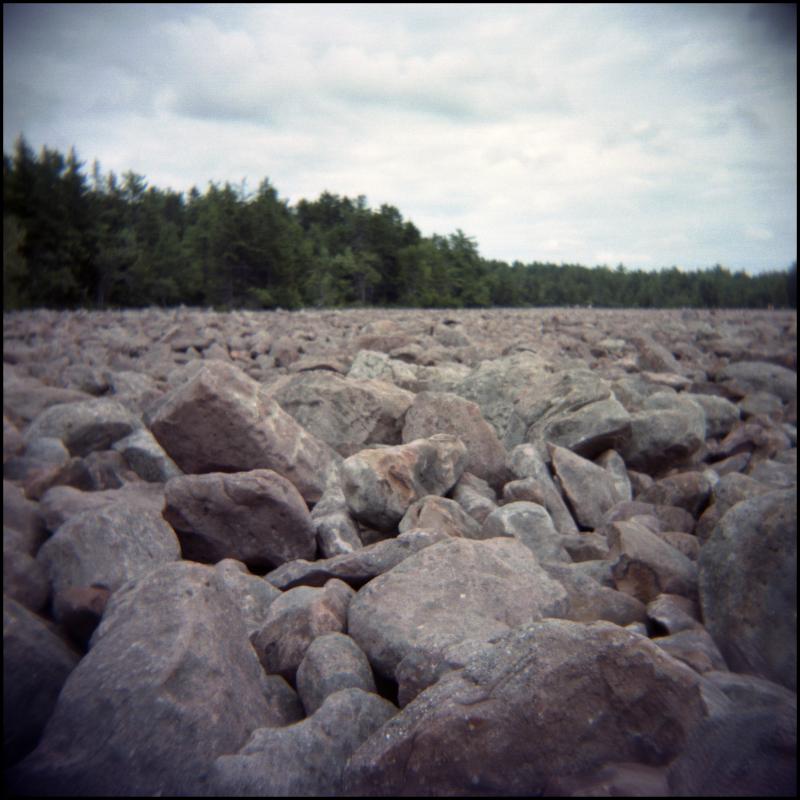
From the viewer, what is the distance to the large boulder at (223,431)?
3.61m

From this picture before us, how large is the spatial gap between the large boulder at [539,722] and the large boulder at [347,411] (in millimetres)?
3352

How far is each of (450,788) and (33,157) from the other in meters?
1.67

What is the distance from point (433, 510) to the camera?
10.9 feet

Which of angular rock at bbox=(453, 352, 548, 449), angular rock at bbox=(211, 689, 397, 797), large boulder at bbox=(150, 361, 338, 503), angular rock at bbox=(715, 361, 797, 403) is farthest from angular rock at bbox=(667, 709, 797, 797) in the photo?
angular rock at bbox=(715, 361, 797, 403)

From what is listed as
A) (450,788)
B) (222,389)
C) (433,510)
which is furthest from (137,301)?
(450,788)

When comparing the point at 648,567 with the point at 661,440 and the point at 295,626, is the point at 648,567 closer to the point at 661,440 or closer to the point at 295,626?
the point at 295,626

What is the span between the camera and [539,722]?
143cm

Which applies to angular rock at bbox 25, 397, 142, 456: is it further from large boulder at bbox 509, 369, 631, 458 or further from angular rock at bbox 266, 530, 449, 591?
large boulder at bbox 509, 369, 631, 458

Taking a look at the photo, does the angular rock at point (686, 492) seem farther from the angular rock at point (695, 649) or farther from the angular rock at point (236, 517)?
the angular rock at point (236, 517)

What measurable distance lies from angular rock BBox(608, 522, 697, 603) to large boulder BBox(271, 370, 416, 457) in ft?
7.48

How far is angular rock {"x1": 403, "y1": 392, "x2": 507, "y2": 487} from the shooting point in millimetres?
4539

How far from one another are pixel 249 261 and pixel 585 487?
39.9 m

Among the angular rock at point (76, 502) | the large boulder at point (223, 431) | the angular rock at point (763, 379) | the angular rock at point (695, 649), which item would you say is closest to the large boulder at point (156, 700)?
the angular rock at point (76, 502)

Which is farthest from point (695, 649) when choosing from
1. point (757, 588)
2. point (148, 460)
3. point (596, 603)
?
point (148, 460)
